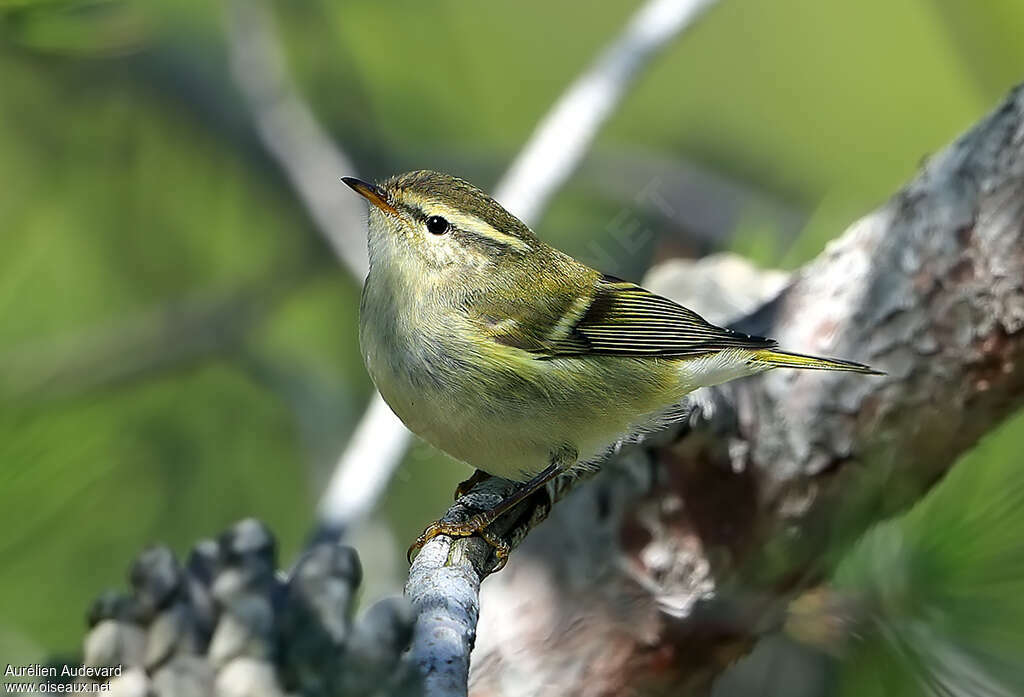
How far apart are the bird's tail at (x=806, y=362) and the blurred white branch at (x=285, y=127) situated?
4.90ft

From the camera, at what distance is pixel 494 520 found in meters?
1.55

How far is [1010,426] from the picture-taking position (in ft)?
6.29

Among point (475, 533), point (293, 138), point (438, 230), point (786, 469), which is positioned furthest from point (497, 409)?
point (293, 138)

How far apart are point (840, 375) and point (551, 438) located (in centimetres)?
47

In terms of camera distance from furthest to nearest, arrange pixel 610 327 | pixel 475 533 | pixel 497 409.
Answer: pixel 610 327
pixel 497 409
pixel 475 533

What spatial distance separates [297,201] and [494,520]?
2192 millimetres

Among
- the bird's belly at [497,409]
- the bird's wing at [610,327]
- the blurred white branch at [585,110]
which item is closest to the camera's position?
the bird's belly at [497,409]

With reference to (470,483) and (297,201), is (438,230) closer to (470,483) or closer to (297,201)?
(470,483)

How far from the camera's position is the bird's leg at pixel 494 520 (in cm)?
146

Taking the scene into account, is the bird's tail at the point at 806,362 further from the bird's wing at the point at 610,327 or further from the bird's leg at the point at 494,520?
the bird's leg at the point at 494,520

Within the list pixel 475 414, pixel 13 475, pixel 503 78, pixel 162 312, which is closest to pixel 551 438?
pixel 475 414

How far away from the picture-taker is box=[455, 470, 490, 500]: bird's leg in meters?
1.83

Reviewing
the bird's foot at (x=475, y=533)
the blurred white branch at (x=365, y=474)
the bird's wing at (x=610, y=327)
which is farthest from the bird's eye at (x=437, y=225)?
the bird's foot at (x=475, y=533)

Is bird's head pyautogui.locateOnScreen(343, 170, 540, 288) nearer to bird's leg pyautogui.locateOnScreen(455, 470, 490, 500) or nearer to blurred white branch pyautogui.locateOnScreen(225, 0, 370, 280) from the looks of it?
bird's leg pyautogui.locateOnScreen(455, 470, 490, 500)
